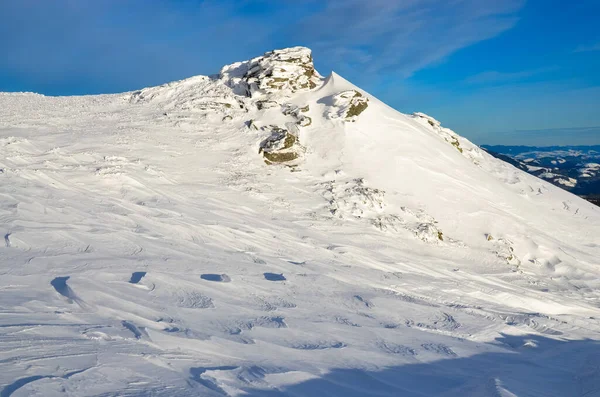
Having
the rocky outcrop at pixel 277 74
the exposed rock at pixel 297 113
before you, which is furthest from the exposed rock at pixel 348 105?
the rocky outcrop at pixel 277 74

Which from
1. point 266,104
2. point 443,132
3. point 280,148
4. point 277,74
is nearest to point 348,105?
point 266,104

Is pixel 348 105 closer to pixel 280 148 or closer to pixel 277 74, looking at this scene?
pixel 277 74

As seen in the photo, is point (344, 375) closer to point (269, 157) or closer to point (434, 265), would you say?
point (434, 265)

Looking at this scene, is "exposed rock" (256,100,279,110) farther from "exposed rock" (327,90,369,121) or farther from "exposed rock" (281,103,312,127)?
"exposed rock" (327,90,369,121)

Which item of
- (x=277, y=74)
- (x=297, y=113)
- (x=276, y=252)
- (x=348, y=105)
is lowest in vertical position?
(x=276, y=252)

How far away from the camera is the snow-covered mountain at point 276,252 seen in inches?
145

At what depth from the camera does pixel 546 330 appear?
5.97 metres

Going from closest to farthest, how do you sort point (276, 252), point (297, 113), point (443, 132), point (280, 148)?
1. point (276, 252)
2. point (280, 148)
3. point (297, 113)
4. point (443, 132)

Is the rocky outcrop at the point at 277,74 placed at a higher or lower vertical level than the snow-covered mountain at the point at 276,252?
higher

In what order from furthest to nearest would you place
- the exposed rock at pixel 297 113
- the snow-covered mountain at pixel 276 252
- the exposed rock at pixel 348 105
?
the exposed rock at pixel 348 105, the exposed rock at pixel 297 113, the snow-covered mountain at pixel 276 252

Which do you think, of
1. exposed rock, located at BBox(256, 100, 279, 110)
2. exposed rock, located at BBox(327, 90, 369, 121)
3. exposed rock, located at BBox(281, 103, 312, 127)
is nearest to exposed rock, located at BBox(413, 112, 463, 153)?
exposed rock, located at BBox(327, 90, 369, 121)

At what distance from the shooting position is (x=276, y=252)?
29.1 feet

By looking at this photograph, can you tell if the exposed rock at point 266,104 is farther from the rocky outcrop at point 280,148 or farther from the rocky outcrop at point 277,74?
the rocky outcrop at point 280,148

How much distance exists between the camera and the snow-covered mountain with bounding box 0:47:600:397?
3.69 m
